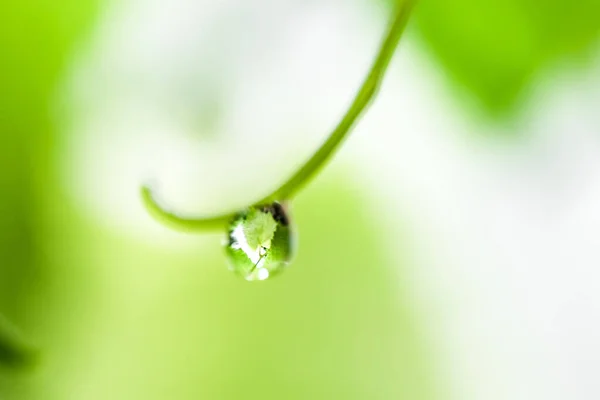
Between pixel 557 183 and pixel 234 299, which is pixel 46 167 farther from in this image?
pixel 557 183

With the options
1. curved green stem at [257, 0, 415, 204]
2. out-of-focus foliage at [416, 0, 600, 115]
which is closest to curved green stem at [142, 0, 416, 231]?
curved green stem at [257, 0, 415, 204]

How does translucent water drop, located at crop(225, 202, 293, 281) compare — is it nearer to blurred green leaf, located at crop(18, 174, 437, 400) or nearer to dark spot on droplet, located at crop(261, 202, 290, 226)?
dark spot on droplet, located at crop(261, 202, 290, 226)

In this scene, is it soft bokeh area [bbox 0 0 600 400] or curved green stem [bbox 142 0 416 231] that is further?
soft bokeh area [bbox 0 0 600 400]

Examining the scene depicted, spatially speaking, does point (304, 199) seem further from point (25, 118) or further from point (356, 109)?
point (356, 109)

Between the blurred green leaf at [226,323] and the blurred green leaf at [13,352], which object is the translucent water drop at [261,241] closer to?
the blurred green leaf at [13,352]

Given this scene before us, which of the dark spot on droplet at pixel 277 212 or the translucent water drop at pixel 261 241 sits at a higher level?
the dark spot on droplet at pixel 277 212

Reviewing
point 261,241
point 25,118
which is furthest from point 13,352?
point 25,118

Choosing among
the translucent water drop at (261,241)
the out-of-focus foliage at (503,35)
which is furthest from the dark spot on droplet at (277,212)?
the out-of-focus foliage at (503,35)
